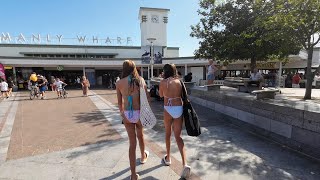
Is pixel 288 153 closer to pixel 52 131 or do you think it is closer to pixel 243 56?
pixel 52 131

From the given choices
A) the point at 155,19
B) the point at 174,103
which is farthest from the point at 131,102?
the point at 155,19

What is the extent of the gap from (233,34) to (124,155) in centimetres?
857

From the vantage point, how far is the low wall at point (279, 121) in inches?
168

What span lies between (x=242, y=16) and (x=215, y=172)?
8.84 metres

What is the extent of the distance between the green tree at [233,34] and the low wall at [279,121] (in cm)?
404

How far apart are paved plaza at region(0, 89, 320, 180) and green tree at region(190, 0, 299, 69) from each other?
5.10 meters

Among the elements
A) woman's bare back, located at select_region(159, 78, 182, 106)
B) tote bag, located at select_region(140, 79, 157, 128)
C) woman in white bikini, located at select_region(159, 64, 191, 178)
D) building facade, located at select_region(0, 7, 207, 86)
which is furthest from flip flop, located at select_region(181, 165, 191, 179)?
building facade, located at select_region(0, 7, 207, 86)

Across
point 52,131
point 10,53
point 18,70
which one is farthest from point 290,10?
point 10,53

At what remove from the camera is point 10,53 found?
29.7 m

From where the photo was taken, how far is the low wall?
4258 mm

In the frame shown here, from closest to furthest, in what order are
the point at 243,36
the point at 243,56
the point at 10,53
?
1. the point at 243,36
2. the point at 243,56
3. the point at 10,53

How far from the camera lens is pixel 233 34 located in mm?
10727

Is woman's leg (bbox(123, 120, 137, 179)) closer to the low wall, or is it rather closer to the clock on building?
the low wall

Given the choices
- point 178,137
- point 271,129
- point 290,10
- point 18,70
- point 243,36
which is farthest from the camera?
point 18,70
